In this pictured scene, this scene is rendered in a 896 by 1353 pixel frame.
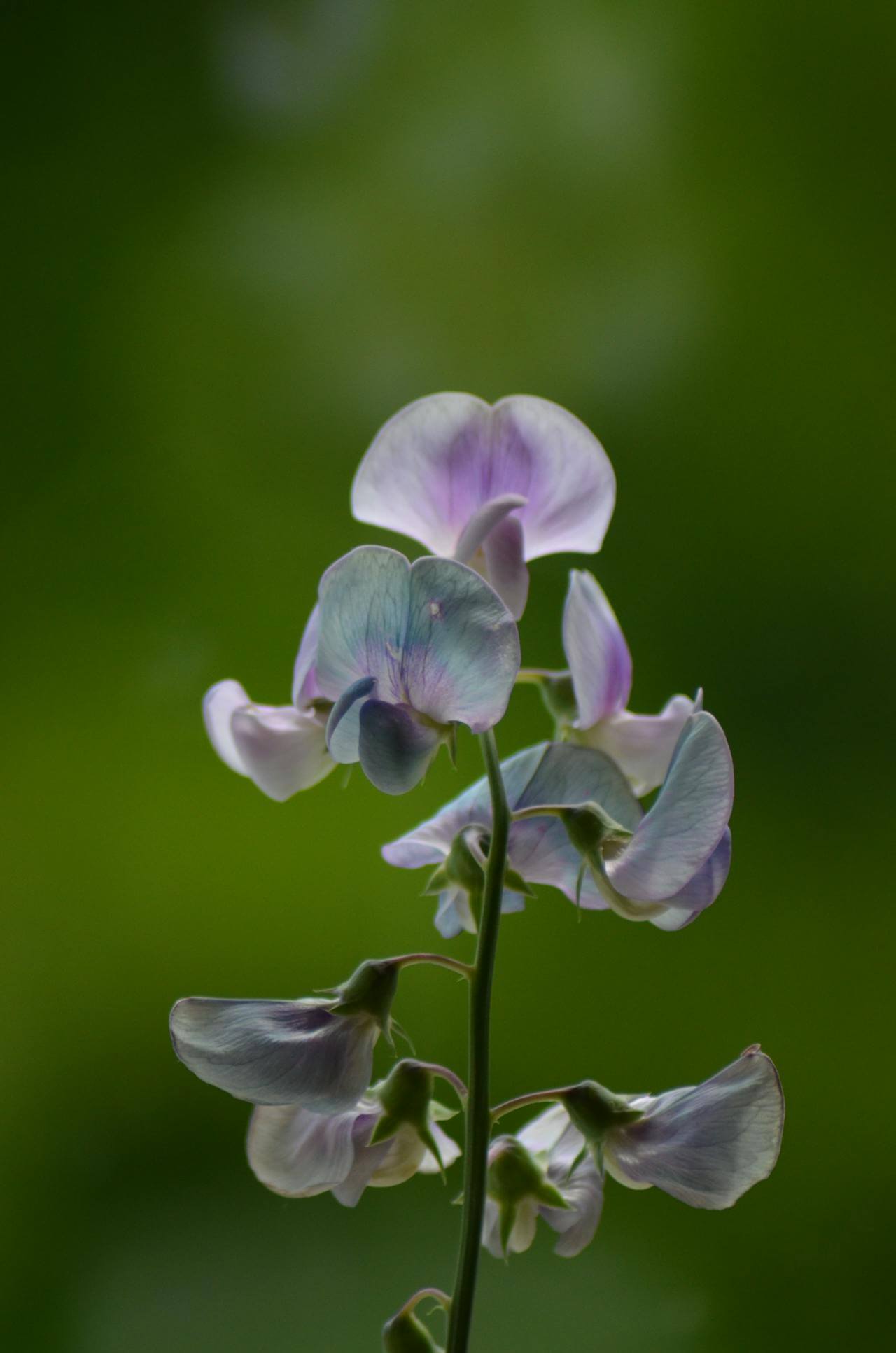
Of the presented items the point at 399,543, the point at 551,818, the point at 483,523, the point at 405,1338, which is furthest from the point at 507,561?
the point at 399,543

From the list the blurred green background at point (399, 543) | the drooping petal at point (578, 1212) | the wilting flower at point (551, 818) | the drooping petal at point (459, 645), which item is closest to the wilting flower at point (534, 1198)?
the drooping petal at point (578, 1212)

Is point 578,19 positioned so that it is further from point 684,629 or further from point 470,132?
point 684,629

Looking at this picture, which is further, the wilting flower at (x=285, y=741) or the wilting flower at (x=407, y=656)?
the wilting flower at (x=285, y=741)

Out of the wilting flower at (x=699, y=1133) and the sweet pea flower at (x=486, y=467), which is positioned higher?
the sweet pea flower at (x=486, y=467)

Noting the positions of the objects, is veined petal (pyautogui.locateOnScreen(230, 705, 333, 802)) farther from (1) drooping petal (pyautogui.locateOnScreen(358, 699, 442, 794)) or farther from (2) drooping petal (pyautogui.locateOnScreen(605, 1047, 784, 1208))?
(2) drooping petal (pyautogui.locateOnScreen(605, 1047, 784, 1208))

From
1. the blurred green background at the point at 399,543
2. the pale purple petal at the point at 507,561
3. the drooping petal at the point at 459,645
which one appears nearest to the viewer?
the drooping petal at the point at 459,645

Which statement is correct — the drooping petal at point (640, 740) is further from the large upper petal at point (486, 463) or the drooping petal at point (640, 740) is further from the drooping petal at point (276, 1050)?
the drooping petal at point (276, 1050)

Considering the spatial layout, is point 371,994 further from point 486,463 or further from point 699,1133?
point 486,463
